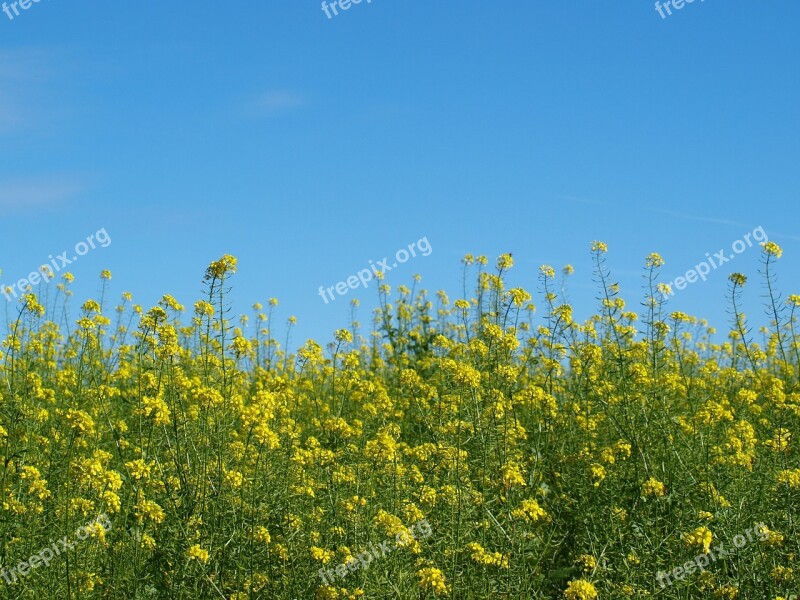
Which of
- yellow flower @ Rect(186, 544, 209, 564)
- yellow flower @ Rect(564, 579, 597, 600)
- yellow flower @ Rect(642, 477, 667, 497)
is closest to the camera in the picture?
yellow flower @ Rect(564, 579, 597, 600)

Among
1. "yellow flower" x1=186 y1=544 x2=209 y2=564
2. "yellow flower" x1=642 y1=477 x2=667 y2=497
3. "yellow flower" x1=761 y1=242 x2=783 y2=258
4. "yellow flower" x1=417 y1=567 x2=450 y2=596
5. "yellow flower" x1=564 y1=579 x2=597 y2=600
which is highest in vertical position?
"yellow flower" x1=761 y1=242 x2=783 y2=258

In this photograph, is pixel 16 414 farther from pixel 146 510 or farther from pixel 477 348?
pixel 477 348

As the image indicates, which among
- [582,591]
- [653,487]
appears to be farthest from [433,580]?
[653,487]

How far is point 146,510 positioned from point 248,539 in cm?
61

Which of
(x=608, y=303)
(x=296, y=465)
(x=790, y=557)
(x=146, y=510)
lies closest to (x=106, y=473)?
(x=146, y=510)

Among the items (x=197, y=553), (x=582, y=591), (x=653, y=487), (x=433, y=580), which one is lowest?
(x=582, y=591)

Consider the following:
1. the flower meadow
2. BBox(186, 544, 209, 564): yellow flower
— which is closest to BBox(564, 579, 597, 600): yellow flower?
the flower meadow

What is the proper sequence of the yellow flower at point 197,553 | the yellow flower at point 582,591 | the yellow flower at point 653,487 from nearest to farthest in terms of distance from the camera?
the yellow flower at point 582,591, the yellow flower at point 197,553, the yellow flower at point 653,487

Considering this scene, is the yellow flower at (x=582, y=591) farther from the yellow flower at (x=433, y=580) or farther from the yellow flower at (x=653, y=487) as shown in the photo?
the yellow flower at (x=653, y=487)

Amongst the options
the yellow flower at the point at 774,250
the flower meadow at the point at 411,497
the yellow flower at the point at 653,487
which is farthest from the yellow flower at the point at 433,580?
the yellow flower at the point at 774,250

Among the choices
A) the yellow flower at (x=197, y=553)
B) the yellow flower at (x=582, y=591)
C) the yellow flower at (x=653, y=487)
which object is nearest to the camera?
the yellow flower at (x=582, y=591)

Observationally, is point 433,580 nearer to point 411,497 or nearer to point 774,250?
point 411,497

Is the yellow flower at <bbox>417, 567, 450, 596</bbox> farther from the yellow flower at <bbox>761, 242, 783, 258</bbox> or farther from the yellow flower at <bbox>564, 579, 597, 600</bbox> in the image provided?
the yellow flower at <bbox>761, 242, 783, 258</bbox>

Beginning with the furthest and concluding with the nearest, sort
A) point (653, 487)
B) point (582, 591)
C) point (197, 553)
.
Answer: point (653, 487) < point (197, 553) < point (582, 591)
